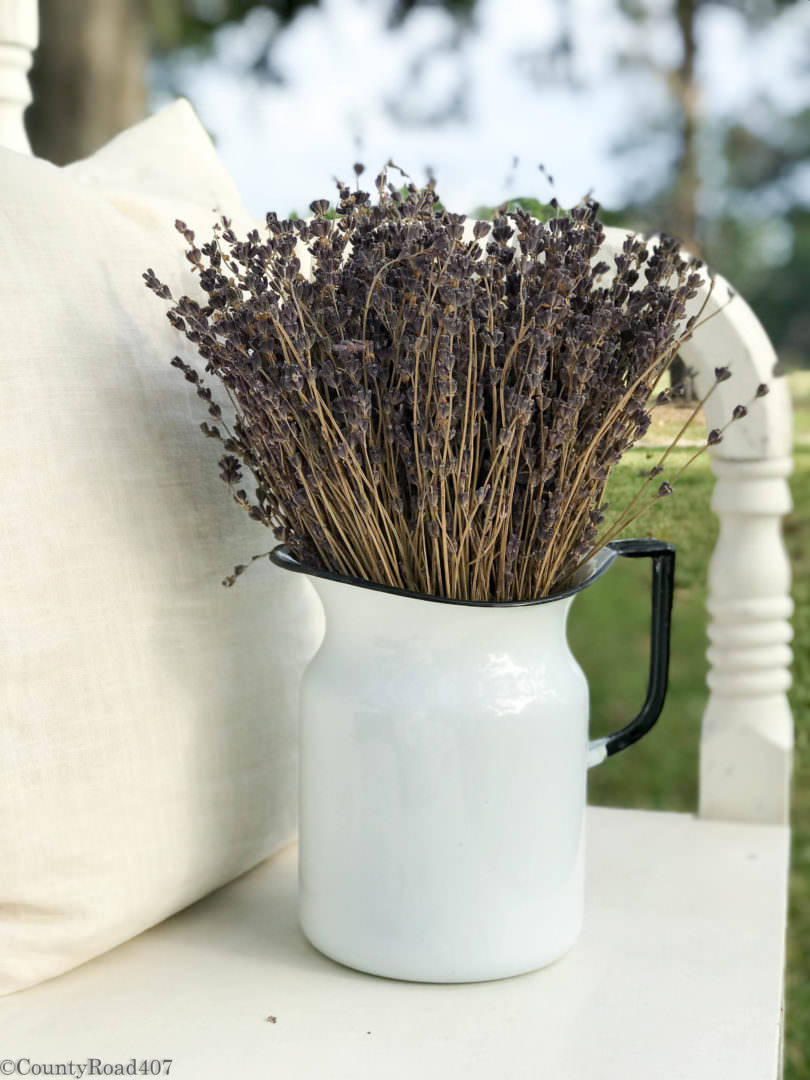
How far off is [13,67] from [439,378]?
31.0 inches

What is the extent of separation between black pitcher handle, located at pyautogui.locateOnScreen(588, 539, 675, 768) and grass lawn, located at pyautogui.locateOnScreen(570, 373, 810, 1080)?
0.43m

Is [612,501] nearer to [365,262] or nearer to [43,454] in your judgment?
[365,262]

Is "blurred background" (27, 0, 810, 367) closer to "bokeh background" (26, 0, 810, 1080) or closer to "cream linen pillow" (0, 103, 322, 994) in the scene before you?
"bokeh background" (26, 0, 810, 1080)

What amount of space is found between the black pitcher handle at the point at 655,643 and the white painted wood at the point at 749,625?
0.77 ft

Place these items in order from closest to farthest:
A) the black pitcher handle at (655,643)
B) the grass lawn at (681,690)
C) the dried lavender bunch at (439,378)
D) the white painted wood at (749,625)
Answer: the dried lavender bunch at (439,378)
the black pitcher handle at (655,643)
the white painted wood at (749,625)
the grass lawn at (681,690)

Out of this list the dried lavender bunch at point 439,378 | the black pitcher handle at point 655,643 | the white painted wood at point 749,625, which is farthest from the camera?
the white painted wood at point 749,625

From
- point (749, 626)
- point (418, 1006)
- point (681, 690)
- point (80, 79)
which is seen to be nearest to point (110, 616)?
point (418, 1006)

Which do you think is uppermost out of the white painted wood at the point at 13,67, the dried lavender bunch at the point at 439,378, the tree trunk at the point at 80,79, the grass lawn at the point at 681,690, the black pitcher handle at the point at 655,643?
the tree trunk at the point at 80,79

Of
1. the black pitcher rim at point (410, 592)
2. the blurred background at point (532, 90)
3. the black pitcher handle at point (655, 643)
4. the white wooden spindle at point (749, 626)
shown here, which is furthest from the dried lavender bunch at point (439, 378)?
the blurred background at point (532, 90)

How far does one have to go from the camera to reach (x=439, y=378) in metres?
0.59

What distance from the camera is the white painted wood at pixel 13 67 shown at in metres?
1.11

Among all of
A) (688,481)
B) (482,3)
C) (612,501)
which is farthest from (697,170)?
(612,501)

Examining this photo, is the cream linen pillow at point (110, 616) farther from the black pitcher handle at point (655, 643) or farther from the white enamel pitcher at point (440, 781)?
the black pitcher handle at point (655, 643)

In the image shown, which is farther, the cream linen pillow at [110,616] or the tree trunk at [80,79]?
the tree trunk at [80,79]
